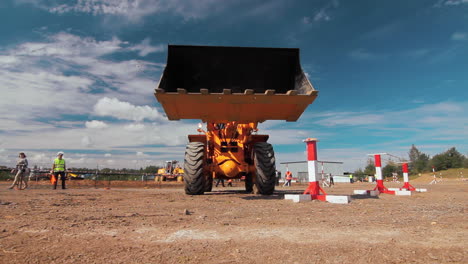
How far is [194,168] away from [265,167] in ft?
5.74

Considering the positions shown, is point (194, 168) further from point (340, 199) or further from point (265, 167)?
point (340, 199)

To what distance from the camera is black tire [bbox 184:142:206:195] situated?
654cm

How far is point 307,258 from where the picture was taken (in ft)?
5.95

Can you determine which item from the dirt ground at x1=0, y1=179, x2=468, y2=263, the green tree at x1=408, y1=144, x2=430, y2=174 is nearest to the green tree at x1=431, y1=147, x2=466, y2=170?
the green tree at x1=408, y1=144, x2=430, y2=174

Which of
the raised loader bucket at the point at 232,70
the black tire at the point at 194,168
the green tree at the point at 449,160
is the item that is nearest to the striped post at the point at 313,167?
the raised loader bucket at the point at 232,70

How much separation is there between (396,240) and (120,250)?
2.22m

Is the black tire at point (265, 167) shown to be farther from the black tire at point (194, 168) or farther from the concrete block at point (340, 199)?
the concrete block at point (340, 199)

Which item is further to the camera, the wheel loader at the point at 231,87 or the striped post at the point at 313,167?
the wheel loader at the point at 231,87

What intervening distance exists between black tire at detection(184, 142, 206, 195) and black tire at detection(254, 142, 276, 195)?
4.51 feet

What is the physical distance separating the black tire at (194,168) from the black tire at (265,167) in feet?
4.51

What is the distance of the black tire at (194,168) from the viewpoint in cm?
654

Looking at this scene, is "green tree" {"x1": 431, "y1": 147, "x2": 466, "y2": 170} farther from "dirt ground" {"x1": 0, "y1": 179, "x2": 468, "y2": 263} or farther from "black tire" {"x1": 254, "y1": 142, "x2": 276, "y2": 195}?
"dirt ground" {"x1": 0, "y1": 179, "x2": 468, "y2": 263}

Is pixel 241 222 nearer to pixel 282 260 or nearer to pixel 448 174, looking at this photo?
pixel 282 260

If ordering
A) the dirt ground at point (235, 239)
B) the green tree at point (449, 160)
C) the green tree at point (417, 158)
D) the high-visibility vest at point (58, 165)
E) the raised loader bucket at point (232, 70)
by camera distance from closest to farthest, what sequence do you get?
1. the dirt ground at point (235, 239)
2. the raised loader bucket at point (232, 70)
3. the high-visibility vest at point (58, 165)
4. the green tree at point (449, 160)
5. the green tree at point (417, 158)
